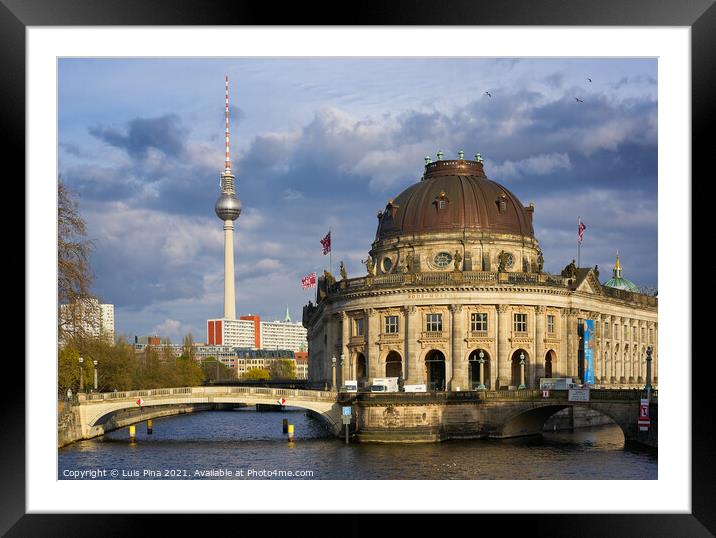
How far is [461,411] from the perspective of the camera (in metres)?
68.2

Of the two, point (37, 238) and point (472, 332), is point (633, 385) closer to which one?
point (472, 332)

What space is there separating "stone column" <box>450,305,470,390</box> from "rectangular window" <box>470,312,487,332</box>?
89 centimetres

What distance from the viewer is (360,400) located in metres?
67.8

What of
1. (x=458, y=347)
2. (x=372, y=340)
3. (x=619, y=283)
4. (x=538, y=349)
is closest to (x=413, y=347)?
(x=458, y=347)

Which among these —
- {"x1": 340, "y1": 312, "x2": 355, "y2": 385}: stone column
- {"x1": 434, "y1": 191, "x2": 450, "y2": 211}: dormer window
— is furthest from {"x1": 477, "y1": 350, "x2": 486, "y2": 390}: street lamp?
{"x1": 434, "y1": 191, "x2": 450, "y2": 211}: dormer window

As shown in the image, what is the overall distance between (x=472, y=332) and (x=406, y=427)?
16542 mm

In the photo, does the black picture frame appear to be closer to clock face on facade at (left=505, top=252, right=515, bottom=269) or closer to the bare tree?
the bare tree

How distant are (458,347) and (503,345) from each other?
3.43 metres

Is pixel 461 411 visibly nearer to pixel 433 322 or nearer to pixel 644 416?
pixel 644 416

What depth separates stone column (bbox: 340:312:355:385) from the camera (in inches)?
3388
